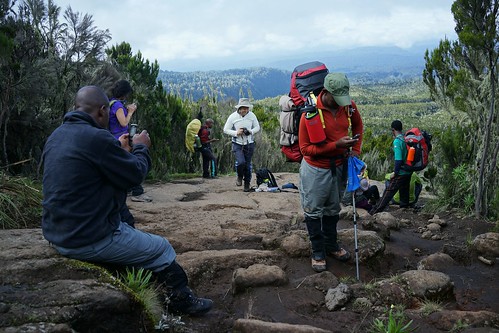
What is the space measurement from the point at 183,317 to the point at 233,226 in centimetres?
270

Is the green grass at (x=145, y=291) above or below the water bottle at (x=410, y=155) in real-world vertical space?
below

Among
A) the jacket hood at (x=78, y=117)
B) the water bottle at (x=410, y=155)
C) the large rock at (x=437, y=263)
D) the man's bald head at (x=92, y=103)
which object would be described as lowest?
the large rock at (x=437, y=263)

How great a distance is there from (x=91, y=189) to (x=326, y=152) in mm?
2216

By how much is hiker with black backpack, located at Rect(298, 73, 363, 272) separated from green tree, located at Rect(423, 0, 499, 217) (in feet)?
9.72

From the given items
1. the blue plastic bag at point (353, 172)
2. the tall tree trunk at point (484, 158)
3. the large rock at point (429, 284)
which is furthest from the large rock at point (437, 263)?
the tall tree trunk at point (484, 158)

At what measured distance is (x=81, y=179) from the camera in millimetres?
2830

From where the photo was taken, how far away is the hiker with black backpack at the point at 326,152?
413 centimetres

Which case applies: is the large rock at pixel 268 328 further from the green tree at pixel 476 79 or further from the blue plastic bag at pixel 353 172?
the green tree at pixel 476 79

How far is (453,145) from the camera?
8000mm

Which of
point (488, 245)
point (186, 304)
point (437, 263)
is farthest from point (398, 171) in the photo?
point (186, 304)

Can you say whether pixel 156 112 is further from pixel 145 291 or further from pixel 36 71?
pixel 145 291

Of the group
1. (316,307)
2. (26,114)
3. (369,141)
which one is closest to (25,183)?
(26,114)

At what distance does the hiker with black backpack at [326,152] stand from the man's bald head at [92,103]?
193 cm

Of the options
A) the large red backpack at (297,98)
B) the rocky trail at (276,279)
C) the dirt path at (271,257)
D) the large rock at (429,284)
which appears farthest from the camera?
the large red backpack at (297,98)
